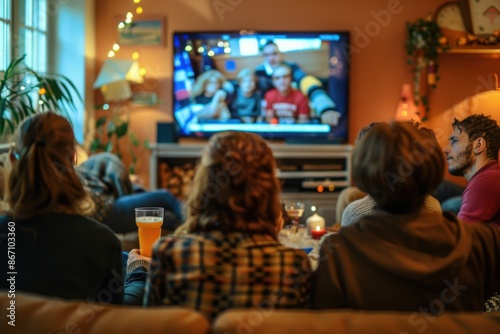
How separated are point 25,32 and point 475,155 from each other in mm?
3895

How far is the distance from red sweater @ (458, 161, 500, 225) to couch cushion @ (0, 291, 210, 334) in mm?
1307

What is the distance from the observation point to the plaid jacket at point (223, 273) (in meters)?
1.39

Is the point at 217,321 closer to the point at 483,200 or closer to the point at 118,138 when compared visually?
the point at 483,200

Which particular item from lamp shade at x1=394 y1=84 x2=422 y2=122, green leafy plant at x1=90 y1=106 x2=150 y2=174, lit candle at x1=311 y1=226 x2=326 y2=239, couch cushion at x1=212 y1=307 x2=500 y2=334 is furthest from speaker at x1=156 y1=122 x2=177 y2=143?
couch cushion at x1=212 y1=307 x2=500 y2=334

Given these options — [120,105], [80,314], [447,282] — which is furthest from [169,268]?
[120,105]

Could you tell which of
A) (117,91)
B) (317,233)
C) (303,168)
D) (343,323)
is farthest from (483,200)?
(117,91)

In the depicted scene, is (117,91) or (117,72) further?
(117,91)

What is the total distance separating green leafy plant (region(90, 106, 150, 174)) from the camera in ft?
18.3

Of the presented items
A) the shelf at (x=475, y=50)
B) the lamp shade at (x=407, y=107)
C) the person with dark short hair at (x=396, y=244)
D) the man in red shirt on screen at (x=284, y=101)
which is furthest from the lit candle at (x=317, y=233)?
the shelf at (x=475, y=50)

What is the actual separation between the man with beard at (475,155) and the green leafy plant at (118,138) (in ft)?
12.0

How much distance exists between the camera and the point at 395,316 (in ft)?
3.85

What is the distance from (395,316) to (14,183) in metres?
0.98

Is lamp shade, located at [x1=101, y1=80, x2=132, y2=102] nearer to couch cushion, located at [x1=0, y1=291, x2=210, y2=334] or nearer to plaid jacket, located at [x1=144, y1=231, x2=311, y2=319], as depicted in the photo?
plaid jacket, located at [x1=144, y1=231, x2=311, y2=319]

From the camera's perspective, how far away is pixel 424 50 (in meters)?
5.64
